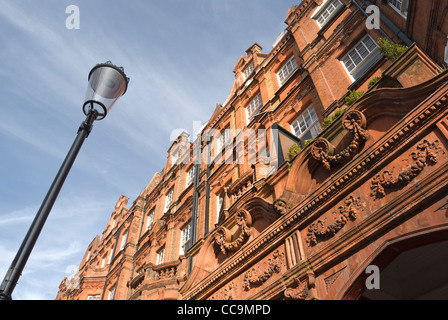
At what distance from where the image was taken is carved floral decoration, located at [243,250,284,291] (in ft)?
24.0

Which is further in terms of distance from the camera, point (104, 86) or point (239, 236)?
point (239, 236)

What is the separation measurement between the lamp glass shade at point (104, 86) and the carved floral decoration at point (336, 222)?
477 cm

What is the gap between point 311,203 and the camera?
702cm

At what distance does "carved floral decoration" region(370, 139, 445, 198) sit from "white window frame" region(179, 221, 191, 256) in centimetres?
1264

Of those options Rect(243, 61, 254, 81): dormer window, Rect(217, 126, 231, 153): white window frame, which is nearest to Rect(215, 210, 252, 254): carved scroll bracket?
Rect(217, 126, 231, 153): white window frame

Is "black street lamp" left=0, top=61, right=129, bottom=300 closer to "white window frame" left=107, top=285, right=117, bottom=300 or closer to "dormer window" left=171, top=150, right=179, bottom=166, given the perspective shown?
"white window frame" left=107, top=285, right=117, bottom=300

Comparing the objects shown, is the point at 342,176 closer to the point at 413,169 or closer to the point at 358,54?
the point at 413,169

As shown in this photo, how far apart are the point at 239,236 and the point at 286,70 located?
9756mm

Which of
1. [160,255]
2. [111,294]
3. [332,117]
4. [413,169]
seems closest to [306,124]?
[332,117]

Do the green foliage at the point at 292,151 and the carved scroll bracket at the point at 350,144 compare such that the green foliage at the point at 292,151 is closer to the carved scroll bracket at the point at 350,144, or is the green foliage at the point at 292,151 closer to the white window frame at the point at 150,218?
the carved scroll bracket at the point at 350,144

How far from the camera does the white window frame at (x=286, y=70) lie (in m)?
15.3

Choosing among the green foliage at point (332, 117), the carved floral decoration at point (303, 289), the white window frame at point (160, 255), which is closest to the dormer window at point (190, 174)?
the white window frame at point (160, 255)

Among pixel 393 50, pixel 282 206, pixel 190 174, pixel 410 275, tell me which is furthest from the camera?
pixel 190 174

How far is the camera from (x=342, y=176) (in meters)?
6.54
